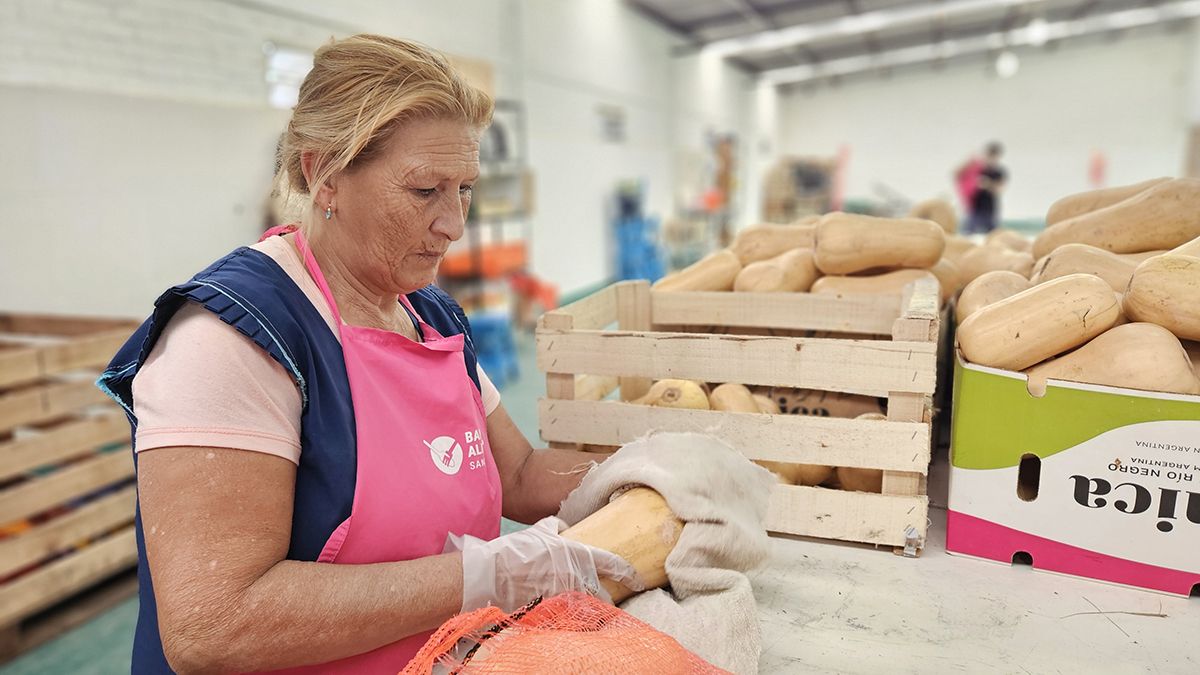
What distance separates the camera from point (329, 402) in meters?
1.20

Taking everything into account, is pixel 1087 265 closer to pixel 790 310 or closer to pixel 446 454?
pixel 790 310

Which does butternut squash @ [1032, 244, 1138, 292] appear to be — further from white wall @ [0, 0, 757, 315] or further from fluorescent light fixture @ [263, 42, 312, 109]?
fluorescent light fixture @ [263, 42, 312, 109]

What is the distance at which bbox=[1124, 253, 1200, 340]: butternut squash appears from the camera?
1.47 metres

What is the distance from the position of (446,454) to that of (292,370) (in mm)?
336

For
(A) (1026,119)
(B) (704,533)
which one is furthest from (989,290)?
(A) (1026,119)

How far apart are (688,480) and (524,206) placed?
8.18m

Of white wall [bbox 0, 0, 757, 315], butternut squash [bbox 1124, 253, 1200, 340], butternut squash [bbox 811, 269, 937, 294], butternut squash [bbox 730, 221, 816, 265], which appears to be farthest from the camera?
white wall [bbox 0, 0, 757, 315]

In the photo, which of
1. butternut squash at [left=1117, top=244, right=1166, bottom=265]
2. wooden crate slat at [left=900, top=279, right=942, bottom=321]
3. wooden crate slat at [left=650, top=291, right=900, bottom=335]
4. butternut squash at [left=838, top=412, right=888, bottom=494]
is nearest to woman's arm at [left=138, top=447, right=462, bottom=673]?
butternut squash at [left=838, top=412, right=888, bottom=494]

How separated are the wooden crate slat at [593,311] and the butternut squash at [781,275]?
1.32ft

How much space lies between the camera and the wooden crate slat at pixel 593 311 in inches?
72.9

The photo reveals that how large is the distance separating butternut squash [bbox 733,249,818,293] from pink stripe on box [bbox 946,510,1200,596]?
88 cm

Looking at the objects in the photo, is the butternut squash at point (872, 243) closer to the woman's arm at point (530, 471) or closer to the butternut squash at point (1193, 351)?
the butternut squash at point (1193, 351)

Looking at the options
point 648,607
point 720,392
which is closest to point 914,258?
point 720,392

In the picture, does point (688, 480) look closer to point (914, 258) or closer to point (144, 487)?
point (144, 487)
